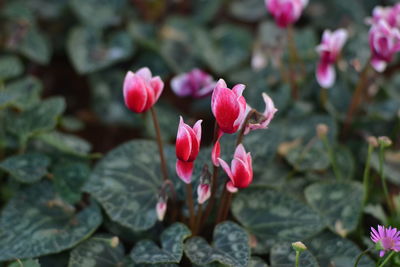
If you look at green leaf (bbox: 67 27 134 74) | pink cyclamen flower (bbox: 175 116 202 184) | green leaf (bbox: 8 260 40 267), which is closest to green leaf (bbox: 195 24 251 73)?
green leaf (bbox: 67 27 134 74)

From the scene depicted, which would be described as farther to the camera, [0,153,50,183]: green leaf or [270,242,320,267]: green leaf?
[0,153,50,183]: green leaf

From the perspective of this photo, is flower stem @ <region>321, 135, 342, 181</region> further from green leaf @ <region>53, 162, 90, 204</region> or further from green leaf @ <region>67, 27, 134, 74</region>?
green leaf @ <region>67, 27, 134, 74</region>

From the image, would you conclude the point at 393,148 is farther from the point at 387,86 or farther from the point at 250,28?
the point at 250,28

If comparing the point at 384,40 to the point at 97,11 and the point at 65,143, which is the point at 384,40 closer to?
the point at 65,143

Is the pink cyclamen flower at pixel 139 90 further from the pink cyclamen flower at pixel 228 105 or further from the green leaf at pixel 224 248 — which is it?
the green leaf at pixel 224 248

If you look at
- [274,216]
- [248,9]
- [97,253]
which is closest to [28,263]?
[97,253]
